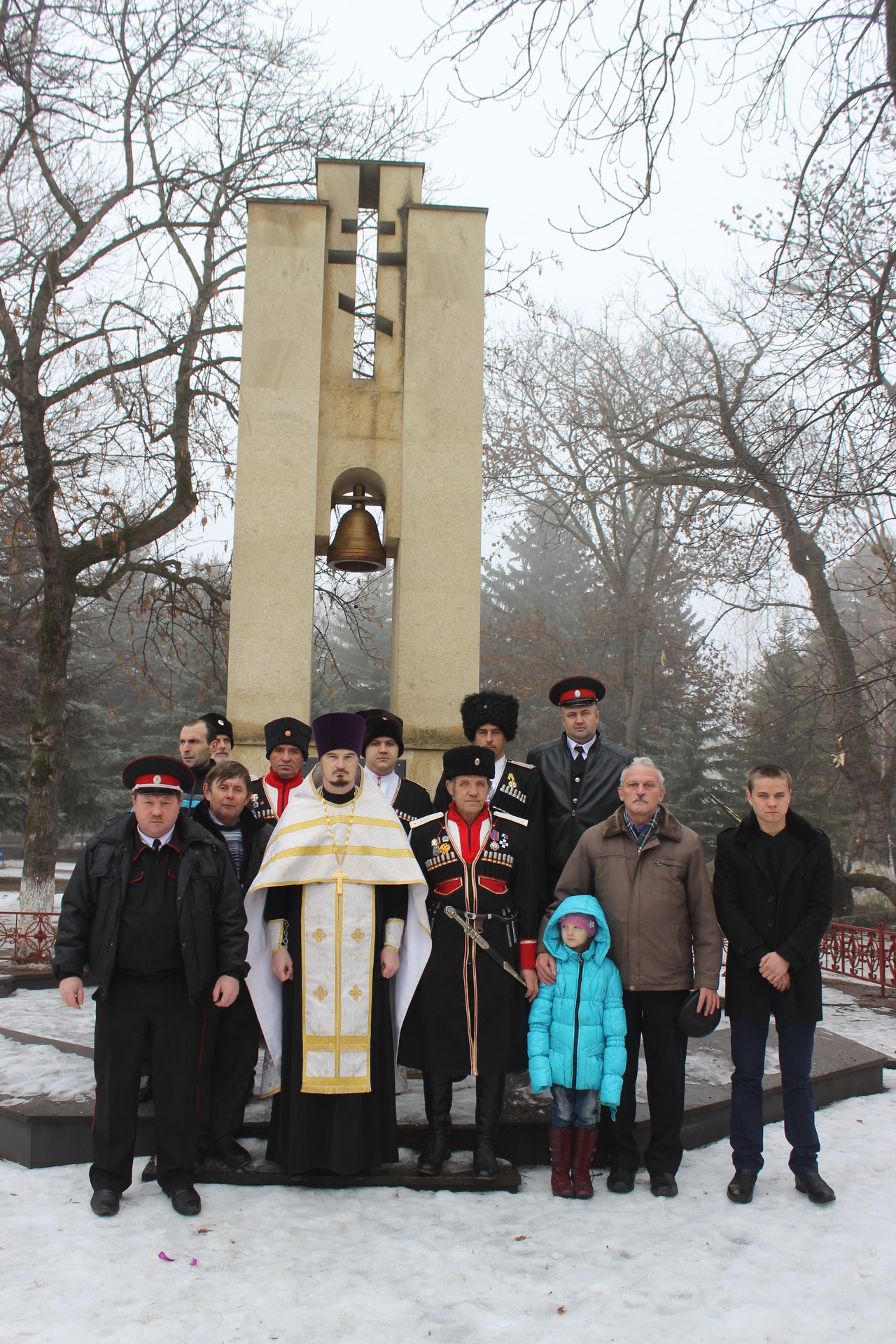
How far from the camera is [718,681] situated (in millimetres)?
26516

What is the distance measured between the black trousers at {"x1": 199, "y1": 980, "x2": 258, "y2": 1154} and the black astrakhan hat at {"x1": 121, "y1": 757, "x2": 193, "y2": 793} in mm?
1016

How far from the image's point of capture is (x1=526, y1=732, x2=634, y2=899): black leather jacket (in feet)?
17.5

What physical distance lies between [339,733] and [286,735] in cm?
111

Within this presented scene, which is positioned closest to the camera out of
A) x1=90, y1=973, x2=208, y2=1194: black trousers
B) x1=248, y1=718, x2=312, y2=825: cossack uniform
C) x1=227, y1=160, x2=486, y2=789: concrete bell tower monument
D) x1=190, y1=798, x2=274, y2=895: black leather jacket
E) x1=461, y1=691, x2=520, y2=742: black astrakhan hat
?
x1=90, y1=973, x2=208, y2=1194: black trousers

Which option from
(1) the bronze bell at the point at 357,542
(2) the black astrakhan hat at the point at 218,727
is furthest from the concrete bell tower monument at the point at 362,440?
(2) the black astrakhan hat at the point at 218,727

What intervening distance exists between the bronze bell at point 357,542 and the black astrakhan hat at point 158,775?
2557mm

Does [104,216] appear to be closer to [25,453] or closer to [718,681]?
[25,453]

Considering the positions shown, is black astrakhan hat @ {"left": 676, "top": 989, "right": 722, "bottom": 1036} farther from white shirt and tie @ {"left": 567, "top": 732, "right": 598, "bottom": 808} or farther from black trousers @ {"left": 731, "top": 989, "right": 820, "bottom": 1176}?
white shirt and tie @ {"left": 567, "top": 732, "right": 598, "bottom": 808}

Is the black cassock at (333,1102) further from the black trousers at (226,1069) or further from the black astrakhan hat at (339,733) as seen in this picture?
the black astrakhan hat at (339,733)

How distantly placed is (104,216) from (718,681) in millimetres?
18393

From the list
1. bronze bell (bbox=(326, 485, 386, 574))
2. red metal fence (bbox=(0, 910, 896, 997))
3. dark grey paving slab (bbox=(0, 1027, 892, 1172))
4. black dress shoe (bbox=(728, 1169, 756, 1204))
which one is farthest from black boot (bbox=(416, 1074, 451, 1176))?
red metal fence (bbox=(0, 910, 896, 997))

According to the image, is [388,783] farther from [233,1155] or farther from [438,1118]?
[233,1155]

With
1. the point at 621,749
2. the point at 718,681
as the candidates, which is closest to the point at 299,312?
the point at 621,749

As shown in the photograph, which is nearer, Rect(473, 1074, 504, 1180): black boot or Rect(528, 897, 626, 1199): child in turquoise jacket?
Rect(528, 897, 626, 1199): child in turquoise jacket
